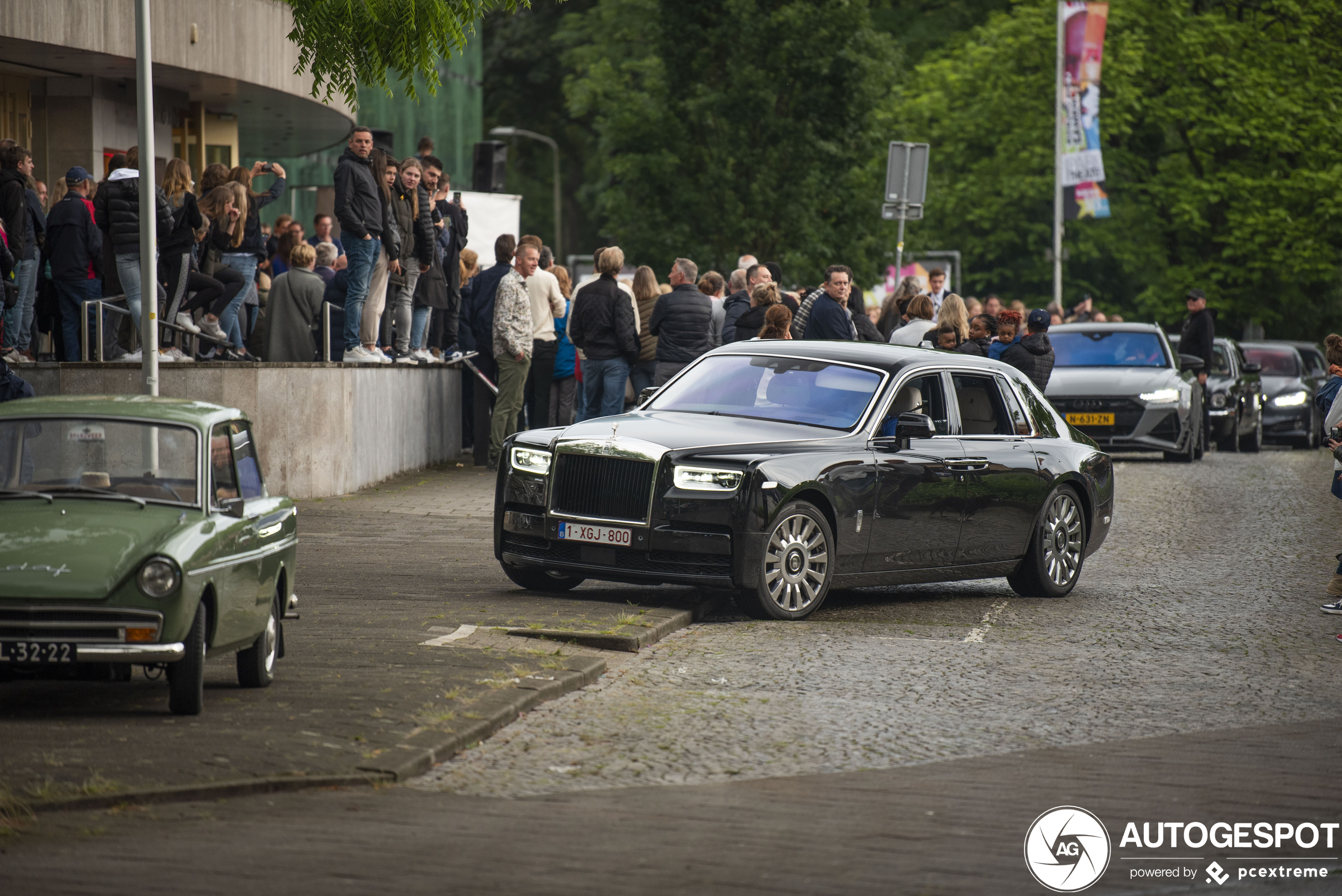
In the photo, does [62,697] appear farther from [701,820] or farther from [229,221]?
[229,221]

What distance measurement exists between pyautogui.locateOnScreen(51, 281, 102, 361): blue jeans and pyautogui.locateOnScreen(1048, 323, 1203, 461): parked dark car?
1285 centimetres

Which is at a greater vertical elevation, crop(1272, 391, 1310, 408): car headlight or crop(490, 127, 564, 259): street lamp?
crop(490, 127, 564, 259): street lamp

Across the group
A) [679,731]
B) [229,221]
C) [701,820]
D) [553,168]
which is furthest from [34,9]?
[553,168]

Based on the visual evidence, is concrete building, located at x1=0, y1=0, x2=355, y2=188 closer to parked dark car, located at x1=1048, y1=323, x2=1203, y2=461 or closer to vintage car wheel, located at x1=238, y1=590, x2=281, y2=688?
parked dark car, located at x1=1048, y1=323, x2=1203, y2=461

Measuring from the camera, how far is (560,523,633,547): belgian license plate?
1133 cm

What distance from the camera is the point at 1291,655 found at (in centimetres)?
1055

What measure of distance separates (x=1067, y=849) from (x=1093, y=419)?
1913cm

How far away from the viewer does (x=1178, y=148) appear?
169ft

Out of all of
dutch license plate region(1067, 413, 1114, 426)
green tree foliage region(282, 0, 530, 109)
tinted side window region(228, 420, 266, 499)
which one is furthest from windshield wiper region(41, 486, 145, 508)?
dutch license plate region(1067, 413, 1114, 426)

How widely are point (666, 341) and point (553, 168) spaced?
5662 centimetres

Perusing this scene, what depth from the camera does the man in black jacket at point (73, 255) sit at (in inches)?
647

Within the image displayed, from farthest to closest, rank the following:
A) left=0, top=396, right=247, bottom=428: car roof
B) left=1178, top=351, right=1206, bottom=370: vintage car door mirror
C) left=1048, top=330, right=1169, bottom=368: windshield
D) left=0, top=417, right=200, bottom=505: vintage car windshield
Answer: left=1048, top=330, right=1169, bottom=368: windshield < left=1178, top=351, right=1206, bottom=370: vintage car door mirror < left=0, top=396, right=247, bottom=428: car roof < left=0, top=417, right=200, bottom=505: vintage car windshield

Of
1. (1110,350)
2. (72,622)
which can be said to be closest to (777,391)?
(72,622)
